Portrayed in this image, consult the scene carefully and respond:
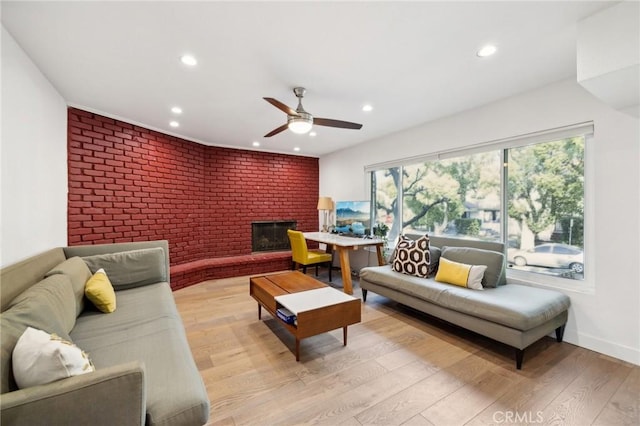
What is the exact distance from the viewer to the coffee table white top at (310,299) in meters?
2.26

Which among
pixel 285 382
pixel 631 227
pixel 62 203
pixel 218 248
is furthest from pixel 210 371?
pixel 631 227

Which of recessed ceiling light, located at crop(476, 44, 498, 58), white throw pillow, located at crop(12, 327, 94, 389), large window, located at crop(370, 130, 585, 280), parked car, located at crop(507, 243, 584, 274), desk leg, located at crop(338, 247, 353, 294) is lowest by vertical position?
desk leg, located at crop(338, 247, 353, 294)

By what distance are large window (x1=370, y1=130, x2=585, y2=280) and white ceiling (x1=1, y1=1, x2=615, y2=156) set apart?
0.70 metres

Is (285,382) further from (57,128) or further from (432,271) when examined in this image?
(57,128)

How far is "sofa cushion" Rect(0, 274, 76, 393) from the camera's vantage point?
0.98 metres

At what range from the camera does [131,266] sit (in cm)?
270

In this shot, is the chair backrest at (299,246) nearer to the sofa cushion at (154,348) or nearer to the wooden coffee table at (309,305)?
the wooden coffee table at (309,305)

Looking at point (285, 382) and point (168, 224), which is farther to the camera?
point (168, 224)

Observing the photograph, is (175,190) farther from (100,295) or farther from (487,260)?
(487,260)

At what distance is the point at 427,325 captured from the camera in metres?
2.86

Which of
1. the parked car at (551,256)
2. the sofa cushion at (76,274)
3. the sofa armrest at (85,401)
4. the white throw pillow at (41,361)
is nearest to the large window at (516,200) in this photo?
the parked car at (551,256)

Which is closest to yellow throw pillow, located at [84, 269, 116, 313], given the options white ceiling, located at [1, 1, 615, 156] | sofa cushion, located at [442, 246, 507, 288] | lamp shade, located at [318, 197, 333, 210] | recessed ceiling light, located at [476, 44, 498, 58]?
white ceiling, located at [1, 1, 615, 156]

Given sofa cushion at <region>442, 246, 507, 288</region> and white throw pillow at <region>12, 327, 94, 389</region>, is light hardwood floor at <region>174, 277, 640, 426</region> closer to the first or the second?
sofa cushion at <region>442, 246, 507, 288</region>

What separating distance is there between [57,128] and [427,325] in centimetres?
433
